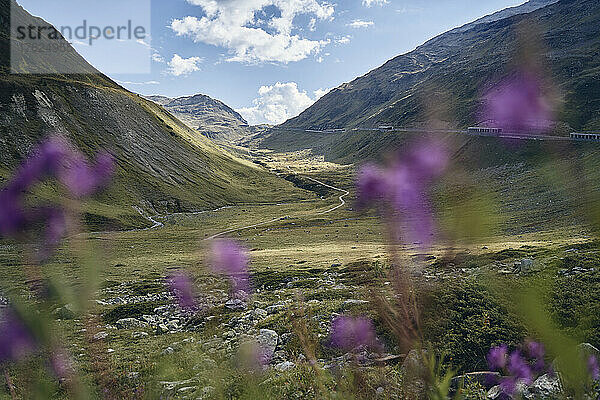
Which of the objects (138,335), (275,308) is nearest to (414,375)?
(275,308)

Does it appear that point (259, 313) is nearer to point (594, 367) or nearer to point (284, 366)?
point (284, 366)

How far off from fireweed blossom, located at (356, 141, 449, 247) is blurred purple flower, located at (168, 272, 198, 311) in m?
37.3

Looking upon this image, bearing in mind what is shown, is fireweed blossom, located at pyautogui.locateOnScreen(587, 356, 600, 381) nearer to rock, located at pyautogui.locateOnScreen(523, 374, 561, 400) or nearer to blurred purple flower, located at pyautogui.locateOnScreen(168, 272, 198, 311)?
rock, located at pyautogui.locateOnScreen(523, 374, 561, 400)

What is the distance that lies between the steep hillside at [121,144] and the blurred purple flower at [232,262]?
4531cm

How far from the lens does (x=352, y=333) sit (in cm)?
1675

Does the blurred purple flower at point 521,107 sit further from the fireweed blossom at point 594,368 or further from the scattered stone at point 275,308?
the fireweed blossom at point 594,368

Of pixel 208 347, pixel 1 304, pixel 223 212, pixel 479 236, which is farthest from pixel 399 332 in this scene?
pixel 223 212

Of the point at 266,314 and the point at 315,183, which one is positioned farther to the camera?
the point at 315,183

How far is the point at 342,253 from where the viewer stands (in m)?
53.9

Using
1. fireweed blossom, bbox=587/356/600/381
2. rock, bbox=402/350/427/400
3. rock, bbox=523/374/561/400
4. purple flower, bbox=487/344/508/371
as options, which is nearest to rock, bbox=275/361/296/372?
rock, bbox=402/350/427/400

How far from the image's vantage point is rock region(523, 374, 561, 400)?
10.2 m

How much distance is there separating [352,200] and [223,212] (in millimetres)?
51448

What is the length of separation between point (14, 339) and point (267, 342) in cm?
1731

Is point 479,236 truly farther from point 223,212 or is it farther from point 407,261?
point 223,212
